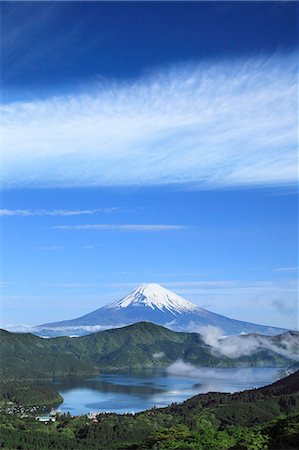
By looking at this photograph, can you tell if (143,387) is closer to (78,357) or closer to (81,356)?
(78,357)

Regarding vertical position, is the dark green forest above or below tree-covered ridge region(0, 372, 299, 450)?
above

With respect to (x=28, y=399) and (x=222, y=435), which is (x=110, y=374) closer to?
(x=28, y=399)

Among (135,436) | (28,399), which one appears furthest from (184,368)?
(135,436)

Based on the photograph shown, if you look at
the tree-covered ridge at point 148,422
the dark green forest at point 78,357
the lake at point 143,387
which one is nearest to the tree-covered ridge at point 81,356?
the dark green forest at point 78,357

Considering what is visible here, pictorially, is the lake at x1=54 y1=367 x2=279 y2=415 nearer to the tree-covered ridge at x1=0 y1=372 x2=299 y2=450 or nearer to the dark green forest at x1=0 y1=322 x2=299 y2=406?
the dark green forest at x1=0 y1=322 x2=299 y2=406

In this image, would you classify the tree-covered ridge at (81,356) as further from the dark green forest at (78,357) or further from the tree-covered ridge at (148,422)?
the tree-covered ridge at (148,422)

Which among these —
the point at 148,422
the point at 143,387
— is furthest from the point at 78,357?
the point at 148,422

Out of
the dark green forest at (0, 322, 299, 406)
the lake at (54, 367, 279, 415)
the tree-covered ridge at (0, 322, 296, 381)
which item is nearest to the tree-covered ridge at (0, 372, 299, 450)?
the lake at (54, 367, 279, 415)
